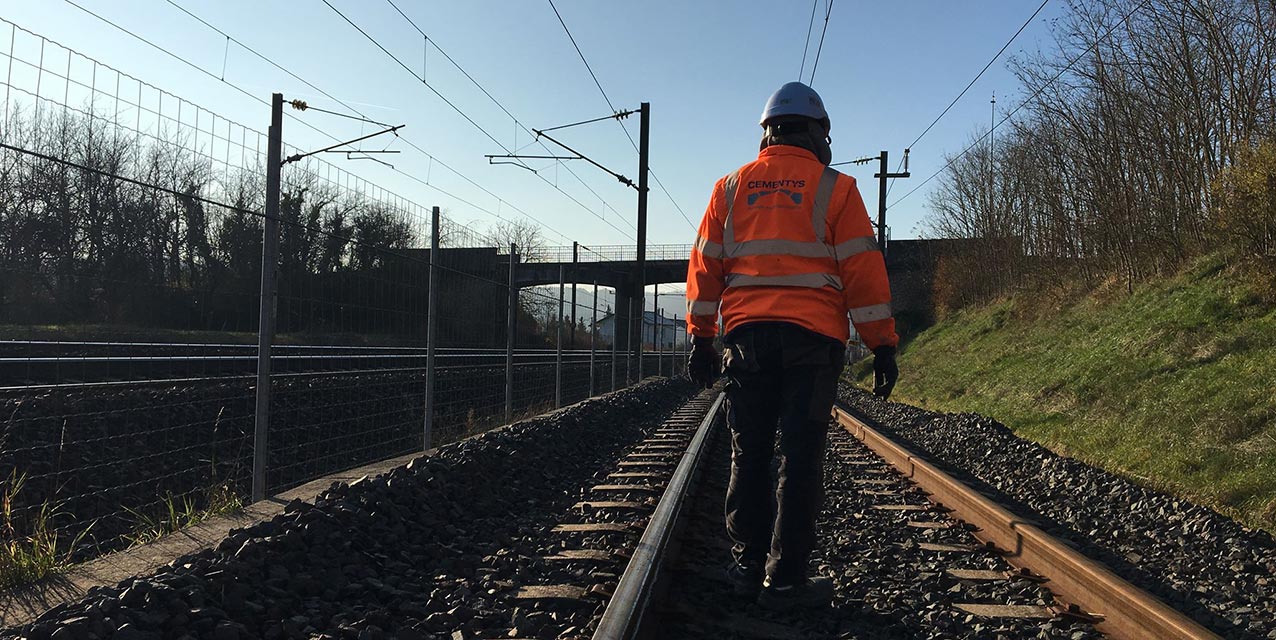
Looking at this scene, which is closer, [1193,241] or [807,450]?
[807,450]

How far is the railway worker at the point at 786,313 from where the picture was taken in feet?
12.4

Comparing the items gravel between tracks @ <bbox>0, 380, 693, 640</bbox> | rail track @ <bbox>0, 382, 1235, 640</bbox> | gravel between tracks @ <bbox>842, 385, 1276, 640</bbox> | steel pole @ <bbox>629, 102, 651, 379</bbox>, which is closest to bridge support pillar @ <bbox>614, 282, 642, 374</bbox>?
steel pole @ <bbox>629, 102, 651, 379</bbox>

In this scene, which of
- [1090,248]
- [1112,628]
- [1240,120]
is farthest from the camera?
[1090,248]

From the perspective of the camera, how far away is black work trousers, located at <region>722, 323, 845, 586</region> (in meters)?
3.80

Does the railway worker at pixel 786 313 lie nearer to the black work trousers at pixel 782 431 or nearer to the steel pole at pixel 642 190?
the black work trousers at pixel 782 431

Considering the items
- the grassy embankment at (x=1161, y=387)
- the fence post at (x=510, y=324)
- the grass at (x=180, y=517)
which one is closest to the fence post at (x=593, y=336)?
the fence post at (x=510, y=324)

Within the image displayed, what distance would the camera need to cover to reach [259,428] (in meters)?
5.59

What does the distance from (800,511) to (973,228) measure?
121ft

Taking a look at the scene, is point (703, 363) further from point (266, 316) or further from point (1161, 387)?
point (1161, 387)

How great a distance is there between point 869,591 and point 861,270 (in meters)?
1.51

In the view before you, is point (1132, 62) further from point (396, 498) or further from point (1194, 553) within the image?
point (396, 498)

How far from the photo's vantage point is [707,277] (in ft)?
13.2

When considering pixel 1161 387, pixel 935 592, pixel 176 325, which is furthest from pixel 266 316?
pixel 1161 387

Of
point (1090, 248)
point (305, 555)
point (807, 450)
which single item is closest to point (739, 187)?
point (807, 450)
